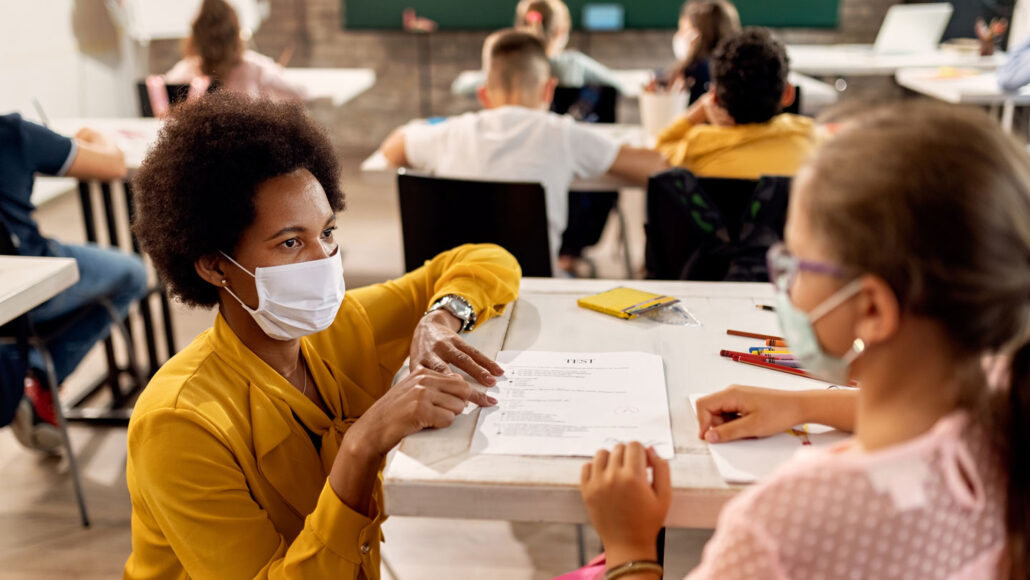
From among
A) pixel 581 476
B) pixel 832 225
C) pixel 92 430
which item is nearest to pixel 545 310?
pixel 581 476

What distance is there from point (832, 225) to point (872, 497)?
0.63 ft

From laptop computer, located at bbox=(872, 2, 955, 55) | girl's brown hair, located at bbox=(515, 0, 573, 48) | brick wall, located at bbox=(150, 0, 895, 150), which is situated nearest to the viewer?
girl's brown hair, located at bbox=(515, 0, 573, 48)

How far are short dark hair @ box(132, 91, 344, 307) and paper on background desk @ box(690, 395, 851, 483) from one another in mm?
666

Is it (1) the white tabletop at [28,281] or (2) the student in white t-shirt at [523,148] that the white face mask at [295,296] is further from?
(2) the student in white t-shirt at [523,148]

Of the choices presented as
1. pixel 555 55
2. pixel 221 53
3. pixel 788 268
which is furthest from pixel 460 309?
pixel 555 55

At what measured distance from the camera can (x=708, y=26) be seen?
349 cm

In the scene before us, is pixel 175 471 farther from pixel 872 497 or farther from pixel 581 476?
pixel 872 497

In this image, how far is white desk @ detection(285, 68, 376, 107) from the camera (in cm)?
402

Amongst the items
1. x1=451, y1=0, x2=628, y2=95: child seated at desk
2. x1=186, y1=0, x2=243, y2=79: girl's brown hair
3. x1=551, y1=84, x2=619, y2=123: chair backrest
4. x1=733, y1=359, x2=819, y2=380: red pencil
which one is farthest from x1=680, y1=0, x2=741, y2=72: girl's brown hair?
x1=733, y1=359, x2=819, y2=380: red pencil

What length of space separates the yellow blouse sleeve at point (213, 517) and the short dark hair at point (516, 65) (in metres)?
1.87

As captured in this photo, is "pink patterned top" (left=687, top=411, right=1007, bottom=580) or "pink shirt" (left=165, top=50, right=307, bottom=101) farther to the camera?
"pink shirt" (left=165, top=50, right=307, bottom=101)

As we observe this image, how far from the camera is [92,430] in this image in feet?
8.89

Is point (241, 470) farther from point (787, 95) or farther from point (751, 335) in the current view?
point (787, 95)

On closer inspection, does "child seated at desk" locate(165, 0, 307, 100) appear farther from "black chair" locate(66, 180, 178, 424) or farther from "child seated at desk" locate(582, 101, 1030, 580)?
"child seated at desk" locate(582, 101, 1030, 580)
